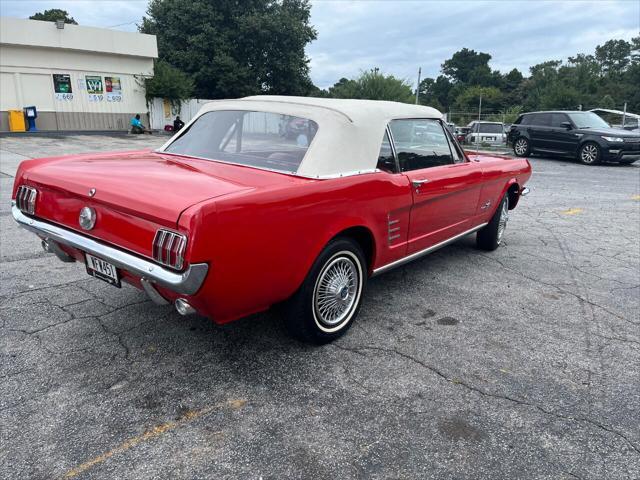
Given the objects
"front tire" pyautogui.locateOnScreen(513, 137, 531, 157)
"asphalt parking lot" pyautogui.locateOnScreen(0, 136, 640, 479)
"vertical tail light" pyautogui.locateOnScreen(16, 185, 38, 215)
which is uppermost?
"vertical tail light" pyautogui.locateOnScreen(16, 185, 38, 215)

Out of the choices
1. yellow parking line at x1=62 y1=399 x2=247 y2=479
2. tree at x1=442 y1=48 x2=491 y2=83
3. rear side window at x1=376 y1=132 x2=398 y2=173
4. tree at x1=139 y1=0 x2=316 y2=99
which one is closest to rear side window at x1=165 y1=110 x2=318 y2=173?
rear side window at x1=376 y1=132 x2=398 y2=173

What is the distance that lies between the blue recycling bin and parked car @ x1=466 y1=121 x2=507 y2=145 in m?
20.0

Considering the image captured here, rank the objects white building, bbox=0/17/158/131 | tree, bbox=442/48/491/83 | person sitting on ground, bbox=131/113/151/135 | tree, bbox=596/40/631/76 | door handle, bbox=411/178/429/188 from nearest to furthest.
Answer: door handle, bbox=411/178/429/188, white building, bbox=0/17/158/131, person sitting on ground, bbox=131/113/151/135, tree, bbox=596/40/631/76, tree, bbox=442/48/491/83

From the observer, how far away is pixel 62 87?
23.7 meters

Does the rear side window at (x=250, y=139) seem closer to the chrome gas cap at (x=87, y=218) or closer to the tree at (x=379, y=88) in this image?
the chrome gas cap at (x=87, y=218)

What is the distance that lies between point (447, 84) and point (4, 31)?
3441 inches

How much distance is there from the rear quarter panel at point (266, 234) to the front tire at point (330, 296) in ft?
0.35

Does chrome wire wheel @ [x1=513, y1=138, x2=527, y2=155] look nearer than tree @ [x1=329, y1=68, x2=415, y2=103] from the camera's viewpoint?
Yes

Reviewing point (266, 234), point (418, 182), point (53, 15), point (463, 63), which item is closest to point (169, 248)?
point (266, 234)

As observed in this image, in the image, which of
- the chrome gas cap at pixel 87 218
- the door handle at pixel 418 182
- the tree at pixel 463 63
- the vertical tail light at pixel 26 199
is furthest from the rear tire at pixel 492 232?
the tree at pixel 463 63

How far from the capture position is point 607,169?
14375mm

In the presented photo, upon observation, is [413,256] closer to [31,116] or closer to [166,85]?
[31,116]

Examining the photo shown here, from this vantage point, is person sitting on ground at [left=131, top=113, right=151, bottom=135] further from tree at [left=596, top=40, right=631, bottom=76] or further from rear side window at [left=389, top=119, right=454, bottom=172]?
tree at [left=596, top=40, right=631, bottom=76]

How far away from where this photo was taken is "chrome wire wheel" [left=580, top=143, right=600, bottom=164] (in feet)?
48.7
